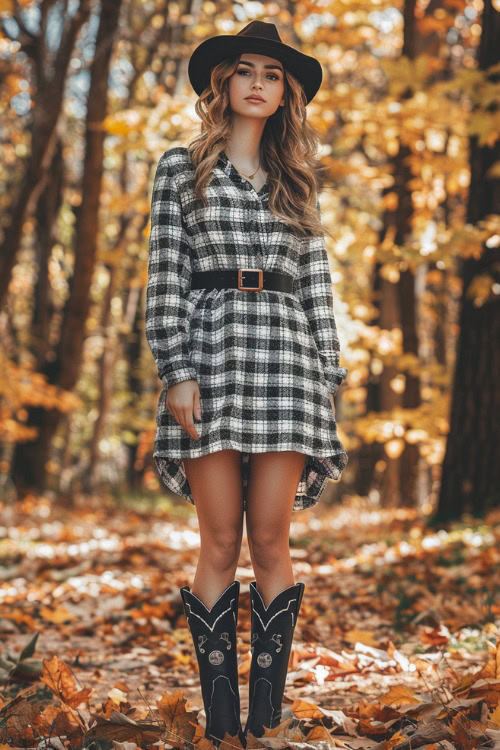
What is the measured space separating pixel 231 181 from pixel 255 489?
3.32 ft

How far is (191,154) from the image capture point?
2.84m

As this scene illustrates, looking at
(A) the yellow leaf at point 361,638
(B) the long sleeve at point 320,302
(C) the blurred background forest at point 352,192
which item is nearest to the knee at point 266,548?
(B) the long sleeve at point 320,302

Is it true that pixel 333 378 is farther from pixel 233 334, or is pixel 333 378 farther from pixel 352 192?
pixel 352 192

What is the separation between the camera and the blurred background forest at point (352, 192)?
6984 millimetres

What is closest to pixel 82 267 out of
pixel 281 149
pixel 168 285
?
pixel 281 149

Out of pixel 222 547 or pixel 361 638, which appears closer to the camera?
pixel 222 547

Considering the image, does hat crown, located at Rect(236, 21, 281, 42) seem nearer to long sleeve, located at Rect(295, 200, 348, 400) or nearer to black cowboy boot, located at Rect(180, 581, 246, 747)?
long sleeve, located at Rect(295, 200, 348, 400)

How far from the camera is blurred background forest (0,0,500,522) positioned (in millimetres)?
6984

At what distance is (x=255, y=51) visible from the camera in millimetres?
2838

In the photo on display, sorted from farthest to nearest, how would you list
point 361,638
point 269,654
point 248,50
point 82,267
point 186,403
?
point 82,267 < point 361,638 < point 248,50 < point 269,654 < point 186,403

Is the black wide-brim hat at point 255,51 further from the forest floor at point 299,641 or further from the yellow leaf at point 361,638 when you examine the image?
the yellow leaf at point 361,638

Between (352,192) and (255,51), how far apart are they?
793 cm

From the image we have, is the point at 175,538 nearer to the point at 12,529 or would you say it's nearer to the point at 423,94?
the point at 12,529

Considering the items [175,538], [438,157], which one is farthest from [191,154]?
[438,157]
